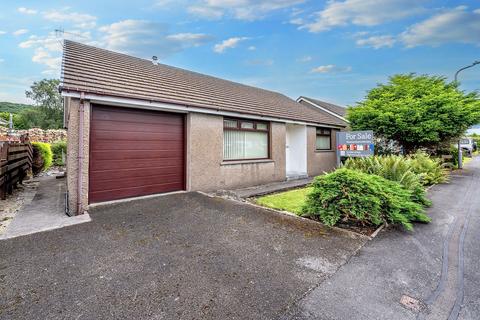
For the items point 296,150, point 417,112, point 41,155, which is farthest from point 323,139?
point 41,155

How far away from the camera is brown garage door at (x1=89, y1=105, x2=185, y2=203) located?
18.9 ft

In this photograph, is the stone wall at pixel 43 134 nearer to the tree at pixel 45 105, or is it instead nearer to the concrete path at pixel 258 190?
the concrete path at pixel 258 190

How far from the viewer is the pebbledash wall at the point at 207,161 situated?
16.9 ft

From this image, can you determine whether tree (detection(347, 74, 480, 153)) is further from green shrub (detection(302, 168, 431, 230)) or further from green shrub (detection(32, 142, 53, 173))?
green shrub (detection(32, 142, 53, 173))

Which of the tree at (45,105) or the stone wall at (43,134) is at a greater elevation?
the tree at (45,105)

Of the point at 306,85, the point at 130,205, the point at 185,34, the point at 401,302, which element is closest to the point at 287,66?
the point at 306,85

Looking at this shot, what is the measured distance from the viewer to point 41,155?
12438 millimetres

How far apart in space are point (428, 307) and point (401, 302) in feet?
0.76

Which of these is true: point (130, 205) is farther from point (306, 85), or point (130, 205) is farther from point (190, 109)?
point (306, 85)

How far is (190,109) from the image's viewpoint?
→ 7.10 m

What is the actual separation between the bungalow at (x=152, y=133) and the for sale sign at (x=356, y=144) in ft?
9.45

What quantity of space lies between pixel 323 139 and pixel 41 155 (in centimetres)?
1632

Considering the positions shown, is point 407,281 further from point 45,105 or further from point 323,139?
point 45,105

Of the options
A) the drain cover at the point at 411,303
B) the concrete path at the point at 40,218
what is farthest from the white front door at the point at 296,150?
the concrete path at the point at 40,218
